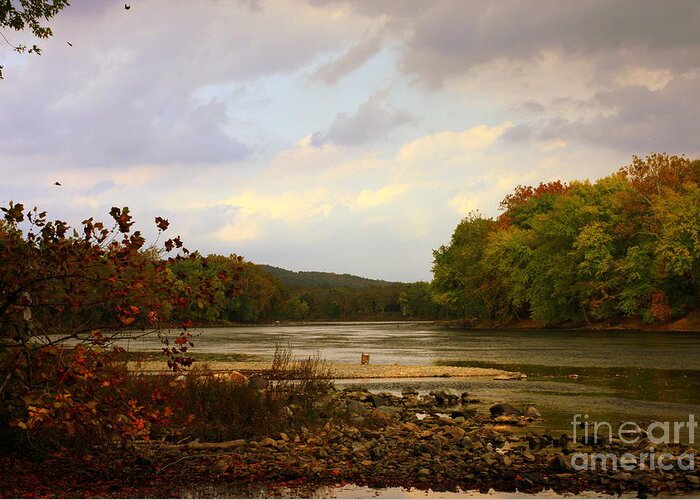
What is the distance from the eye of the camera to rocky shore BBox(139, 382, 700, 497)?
11727 mm

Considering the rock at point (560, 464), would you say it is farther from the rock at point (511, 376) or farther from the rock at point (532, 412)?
the rock at point (511, 376)

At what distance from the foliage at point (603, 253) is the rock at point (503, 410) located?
5875cm

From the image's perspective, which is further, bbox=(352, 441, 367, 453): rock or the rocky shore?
bbox=(352, 441, 367, 453): rock

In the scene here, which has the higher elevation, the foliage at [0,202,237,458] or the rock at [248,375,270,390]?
the foliage at [0,202,237,458]

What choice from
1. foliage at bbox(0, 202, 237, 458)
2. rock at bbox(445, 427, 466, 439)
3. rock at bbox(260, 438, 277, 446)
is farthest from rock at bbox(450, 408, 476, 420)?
foliage at bbox(0, 202, 237, 458)

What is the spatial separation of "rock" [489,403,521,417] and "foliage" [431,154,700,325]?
58750mm

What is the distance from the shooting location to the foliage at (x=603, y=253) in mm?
75625

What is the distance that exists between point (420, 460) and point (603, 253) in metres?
74.2

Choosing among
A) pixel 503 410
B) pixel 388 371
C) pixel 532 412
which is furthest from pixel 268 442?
pixel 388 371

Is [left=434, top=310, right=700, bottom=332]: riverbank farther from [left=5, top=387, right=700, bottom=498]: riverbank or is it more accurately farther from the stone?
[left=5, top=387, right=700, bottom=498]: riverbank

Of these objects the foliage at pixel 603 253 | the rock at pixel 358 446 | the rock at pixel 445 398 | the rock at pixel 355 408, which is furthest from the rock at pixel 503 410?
the foliage at pixel 603 253

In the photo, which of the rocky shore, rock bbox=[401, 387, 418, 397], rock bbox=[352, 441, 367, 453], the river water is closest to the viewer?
the rocky shore

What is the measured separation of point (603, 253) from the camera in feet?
270

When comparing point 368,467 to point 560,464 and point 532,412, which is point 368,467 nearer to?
point 560,464
